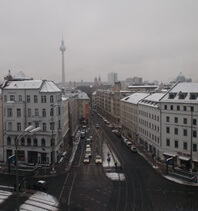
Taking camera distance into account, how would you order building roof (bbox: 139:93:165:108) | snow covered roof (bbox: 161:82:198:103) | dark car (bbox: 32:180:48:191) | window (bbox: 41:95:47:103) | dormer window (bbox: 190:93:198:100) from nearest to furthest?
dark car (bbox: 32:180:48:191), dormer window (bbox: 190:93:198:100), snow covered roof (bbox: 161:82:198:103), window (bbox: 41:95:47:103), building roof (bbox: 139:93:165:108)

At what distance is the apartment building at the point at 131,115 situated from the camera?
275 feet

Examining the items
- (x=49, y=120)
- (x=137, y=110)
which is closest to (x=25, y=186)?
(x=49, y=120)

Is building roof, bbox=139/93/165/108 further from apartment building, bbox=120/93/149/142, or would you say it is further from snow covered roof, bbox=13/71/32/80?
snow covered roof, bbox=13/71/32/80

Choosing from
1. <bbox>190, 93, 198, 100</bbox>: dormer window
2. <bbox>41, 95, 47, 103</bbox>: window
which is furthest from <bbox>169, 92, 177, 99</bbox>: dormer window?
<bbox>41, 95, 47, 103</bbox>: window

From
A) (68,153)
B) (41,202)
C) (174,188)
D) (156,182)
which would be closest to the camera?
(41,202)

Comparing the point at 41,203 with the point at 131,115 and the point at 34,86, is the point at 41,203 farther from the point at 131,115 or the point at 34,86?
the point at 131,115

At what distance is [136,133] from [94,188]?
140 ft

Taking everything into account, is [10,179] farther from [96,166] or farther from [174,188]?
[174,188]

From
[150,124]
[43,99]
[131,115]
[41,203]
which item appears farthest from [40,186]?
[131,115]

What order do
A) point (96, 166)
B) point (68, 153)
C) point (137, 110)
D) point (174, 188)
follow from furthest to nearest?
point (137, 110)
point (68, 153)
point (96, 166)
point (174, 188)

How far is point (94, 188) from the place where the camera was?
140ft

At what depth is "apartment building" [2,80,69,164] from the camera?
188 ft

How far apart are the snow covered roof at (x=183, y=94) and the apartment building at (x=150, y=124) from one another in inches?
171

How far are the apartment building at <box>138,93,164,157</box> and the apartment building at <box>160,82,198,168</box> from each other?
2578mm
